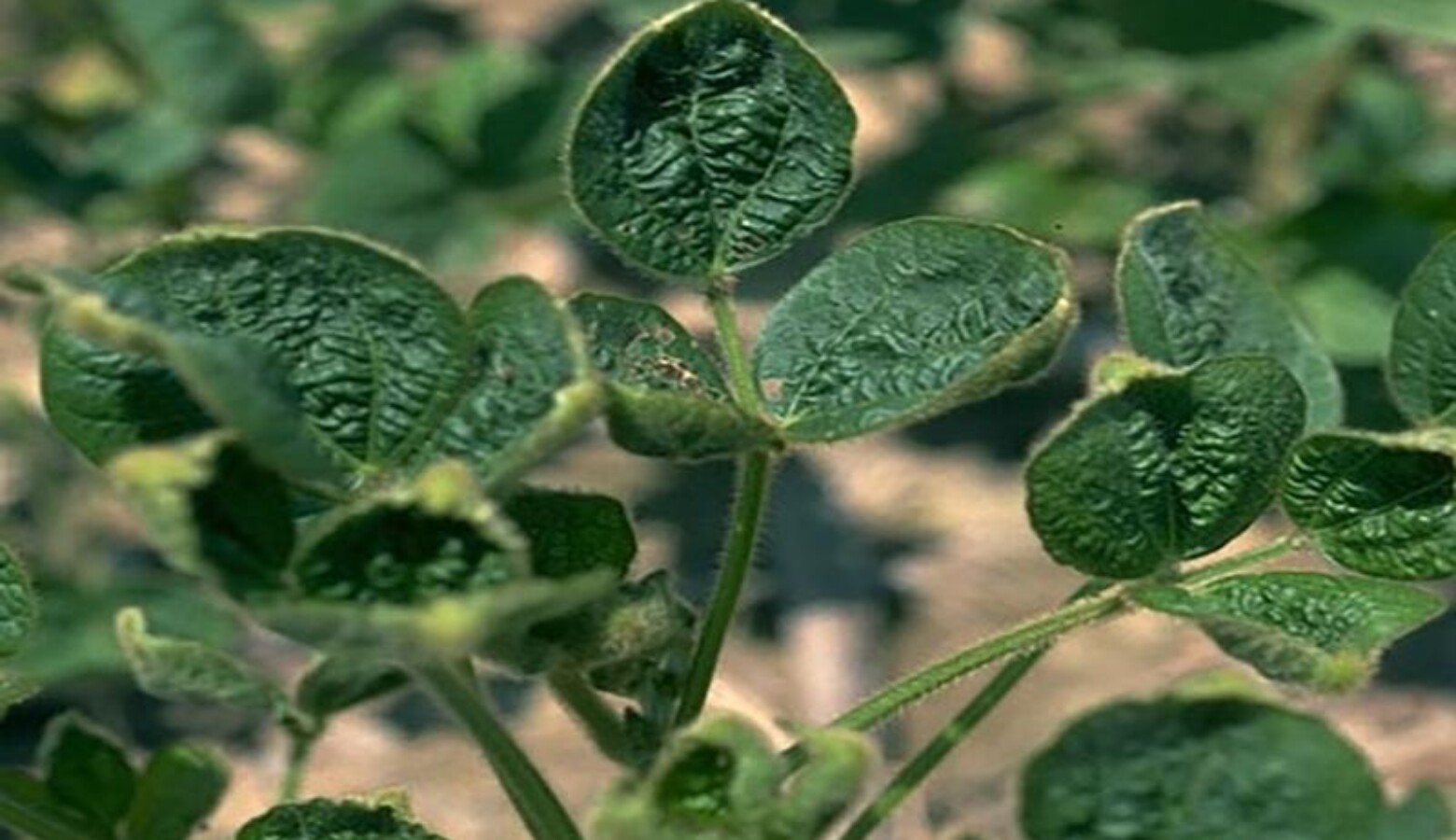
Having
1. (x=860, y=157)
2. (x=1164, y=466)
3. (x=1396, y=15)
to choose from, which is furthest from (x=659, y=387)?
(x=860, y=157)

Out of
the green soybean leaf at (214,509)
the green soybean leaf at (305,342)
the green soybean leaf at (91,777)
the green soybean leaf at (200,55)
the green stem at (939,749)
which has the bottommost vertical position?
the green soybean leaf at (200,55)

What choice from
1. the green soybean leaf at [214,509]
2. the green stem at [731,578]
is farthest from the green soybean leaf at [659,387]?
the green soybean leaf at [214,509]

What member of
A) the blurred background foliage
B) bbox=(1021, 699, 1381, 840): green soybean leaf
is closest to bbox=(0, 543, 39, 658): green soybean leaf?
bbox=(1021, 699, 1381, 840): green soybean leaf

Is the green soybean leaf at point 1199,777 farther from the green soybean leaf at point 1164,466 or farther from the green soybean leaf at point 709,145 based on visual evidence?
the green soybean leaf at point 709,145

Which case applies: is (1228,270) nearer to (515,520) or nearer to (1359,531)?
(1359,531)

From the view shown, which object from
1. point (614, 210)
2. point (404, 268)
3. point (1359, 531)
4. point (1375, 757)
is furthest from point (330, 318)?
point (1375, 757)

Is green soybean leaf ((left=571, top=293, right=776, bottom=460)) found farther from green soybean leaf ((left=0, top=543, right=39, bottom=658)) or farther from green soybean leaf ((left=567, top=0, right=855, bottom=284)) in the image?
green soybean leaf ((left=0, top=543, right=39, bottom=658))
